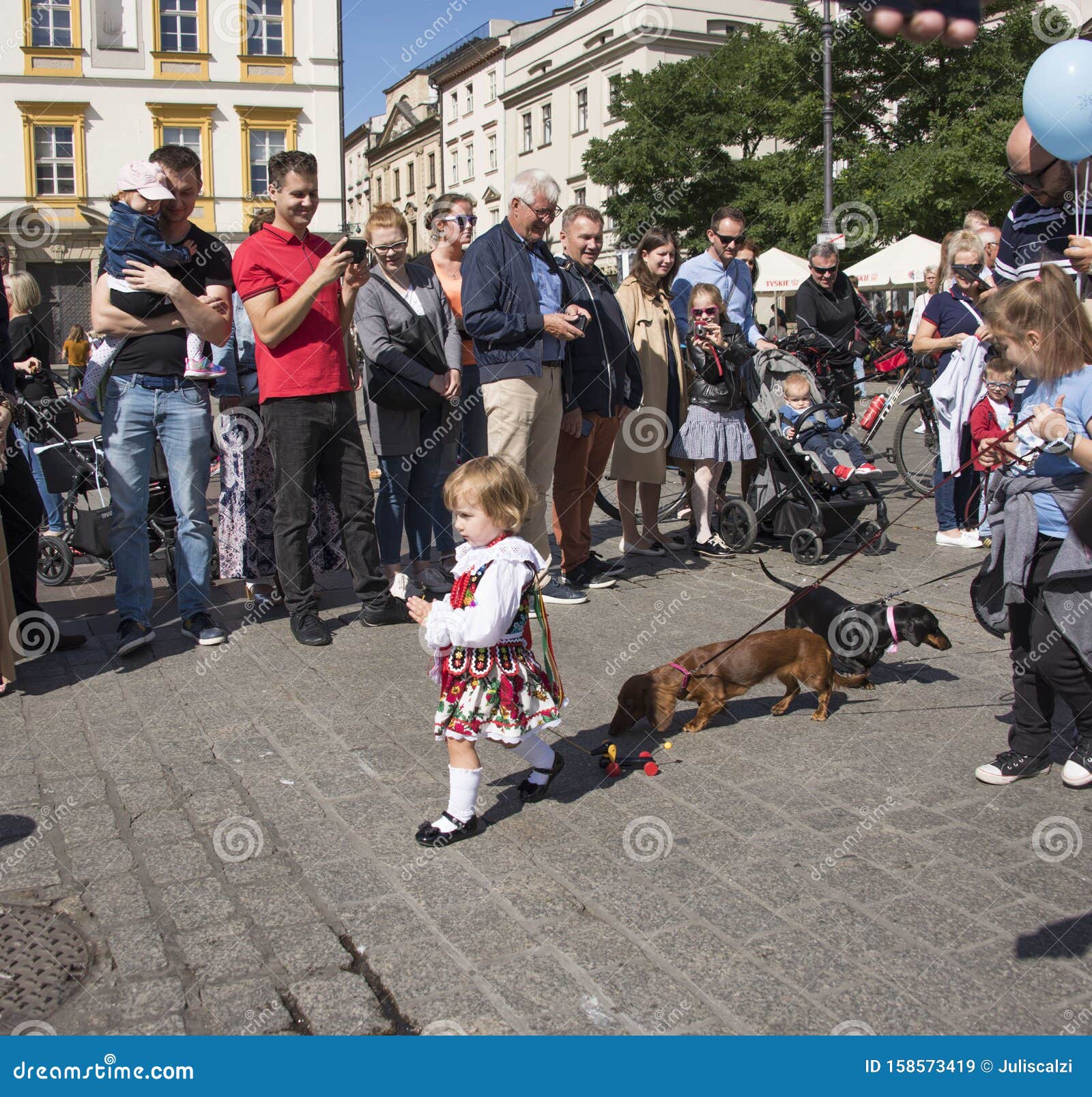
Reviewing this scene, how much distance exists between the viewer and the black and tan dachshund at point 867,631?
489 cm

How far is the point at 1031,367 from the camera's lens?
392cm

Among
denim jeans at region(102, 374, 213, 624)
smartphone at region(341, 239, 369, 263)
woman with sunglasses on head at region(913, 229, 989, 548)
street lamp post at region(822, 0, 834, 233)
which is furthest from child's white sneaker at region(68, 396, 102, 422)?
street lamp post at region(822, 0, 834, 233)

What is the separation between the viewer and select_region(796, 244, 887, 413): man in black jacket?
941 cm

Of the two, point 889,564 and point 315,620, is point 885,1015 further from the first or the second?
point 889,564

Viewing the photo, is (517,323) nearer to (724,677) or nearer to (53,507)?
(724,677)

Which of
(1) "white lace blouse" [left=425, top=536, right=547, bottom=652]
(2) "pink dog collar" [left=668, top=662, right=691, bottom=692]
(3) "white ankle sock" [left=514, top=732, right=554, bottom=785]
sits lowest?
(3) "white ankle sock" [left=514, top=732, right=554, bottom=785]

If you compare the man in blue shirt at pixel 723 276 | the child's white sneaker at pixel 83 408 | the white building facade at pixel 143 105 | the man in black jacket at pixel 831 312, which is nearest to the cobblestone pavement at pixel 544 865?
the child's white sneaker at pixel 83 408

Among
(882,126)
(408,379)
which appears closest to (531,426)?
(408,379)

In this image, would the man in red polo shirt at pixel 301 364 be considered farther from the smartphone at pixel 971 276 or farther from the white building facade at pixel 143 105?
the white building facade at pixel 143 105

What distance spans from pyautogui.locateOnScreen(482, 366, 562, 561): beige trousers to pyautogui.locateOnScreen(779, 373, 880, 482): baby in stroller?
198 cm

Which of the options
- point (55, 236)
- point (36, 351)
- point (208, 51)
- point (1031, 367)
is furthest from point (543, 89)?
point (1031, 367)

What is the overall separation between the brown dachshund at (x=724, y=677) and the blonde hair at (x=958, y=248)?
4.56 meters

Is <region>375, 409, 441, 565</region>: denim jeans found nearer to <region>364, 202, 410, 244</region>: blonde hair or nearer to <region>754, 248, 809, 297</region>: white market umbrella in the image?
<region>364, 202, 410, 244</region>: blonde hair

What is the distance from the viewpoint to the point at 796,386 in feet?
27.0
